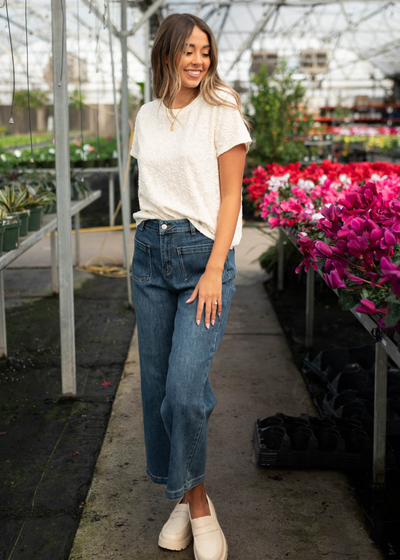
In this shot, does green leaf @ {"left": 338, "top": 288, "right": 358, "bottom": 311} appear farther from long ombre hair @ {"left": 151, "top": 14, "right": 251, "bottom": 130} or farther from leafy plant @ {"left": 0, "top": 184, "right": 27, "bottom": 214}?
leafy plant @ {"left": 0, "top": 184, "right": 27, "bottom": 214}

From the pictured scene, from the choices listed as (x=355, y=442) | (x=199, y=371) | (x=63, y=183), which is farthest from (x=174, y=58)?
(x=355, y=442)

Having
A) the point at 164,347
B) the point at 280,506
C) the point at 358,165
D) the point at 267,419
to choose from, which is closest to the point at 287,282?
the point at 358,165

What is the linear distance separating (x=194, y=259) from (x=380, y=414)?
89 centimetres

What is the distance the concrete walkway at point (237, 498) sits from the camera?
68.1 inches

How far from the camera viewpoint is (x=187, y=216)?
1516 millimetres

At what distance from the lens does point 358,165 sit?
4055 mm

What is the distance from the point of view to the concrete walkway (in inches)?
68.1

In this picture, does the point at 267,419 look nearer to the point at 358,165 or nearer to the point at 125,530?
the point at 125,530

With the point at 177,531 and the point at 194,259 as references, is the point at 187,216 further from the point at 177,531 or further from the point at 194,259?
the point at 177,531

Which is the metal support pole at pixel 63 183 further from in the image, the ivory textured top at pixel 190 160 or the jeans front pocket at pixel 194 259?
the jeans front pocket at pixel 194 259

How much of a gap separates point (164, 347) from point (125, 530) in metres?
0.60

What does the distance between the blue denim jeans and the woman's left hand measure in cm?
2

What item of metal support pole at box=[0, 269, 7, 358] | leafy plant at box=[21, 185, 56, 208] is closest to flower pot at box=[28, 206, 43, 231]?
leafy plant at box=[21, 185, 56, 208]

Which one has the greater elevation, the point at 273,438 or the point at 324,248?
the point at 324,248
